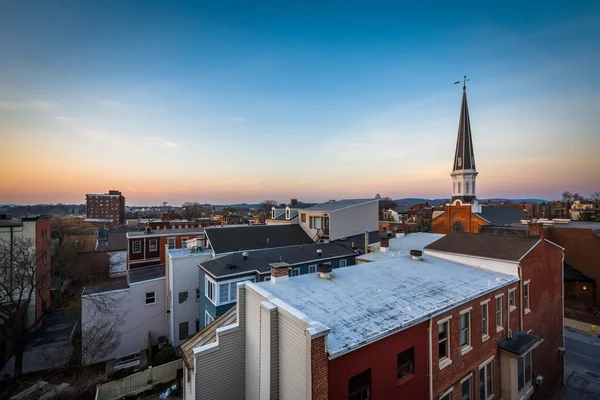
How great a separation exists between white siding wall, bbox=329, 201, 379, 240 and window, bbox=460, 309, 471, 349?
19.4 metres

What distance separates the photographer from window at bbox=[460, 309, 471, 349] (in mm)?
11391

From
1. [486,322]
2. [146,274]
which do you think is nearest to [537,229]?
[486,322]

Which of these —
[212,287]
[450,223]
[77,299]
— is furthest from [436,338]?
[77,299]

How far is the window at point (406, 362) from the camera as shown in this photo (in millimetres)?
9038

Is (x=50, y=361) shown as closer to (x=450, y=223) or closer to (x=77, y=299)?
(x=77, y=299)

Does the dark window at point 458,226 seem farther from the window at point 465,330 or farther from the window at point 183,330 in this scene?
the window at point 183,330

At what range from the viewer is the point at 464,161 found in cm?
4131

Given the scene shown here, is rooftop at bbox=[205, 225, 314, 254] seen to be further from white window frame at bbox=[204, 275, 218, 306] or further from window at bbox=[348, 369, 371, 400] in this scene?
window at bbox=[348, 369, 371, 400]

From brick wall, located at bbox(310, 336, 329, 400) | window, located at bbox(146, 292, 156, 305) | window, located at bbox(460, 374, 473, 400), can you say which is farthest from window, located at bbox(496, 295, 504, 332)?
window, located at bbox(146, 292, 156, 305)

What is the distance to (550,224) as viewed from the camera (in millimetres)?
33906

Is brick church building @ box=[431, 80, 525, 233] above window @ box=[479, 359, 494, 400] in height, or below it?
above

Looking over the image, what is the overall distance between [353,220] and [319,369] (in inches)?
1063

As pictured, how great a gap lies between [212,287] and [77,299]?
28.0m

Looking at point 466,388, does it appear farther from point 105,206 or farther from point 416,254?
point 105,206
